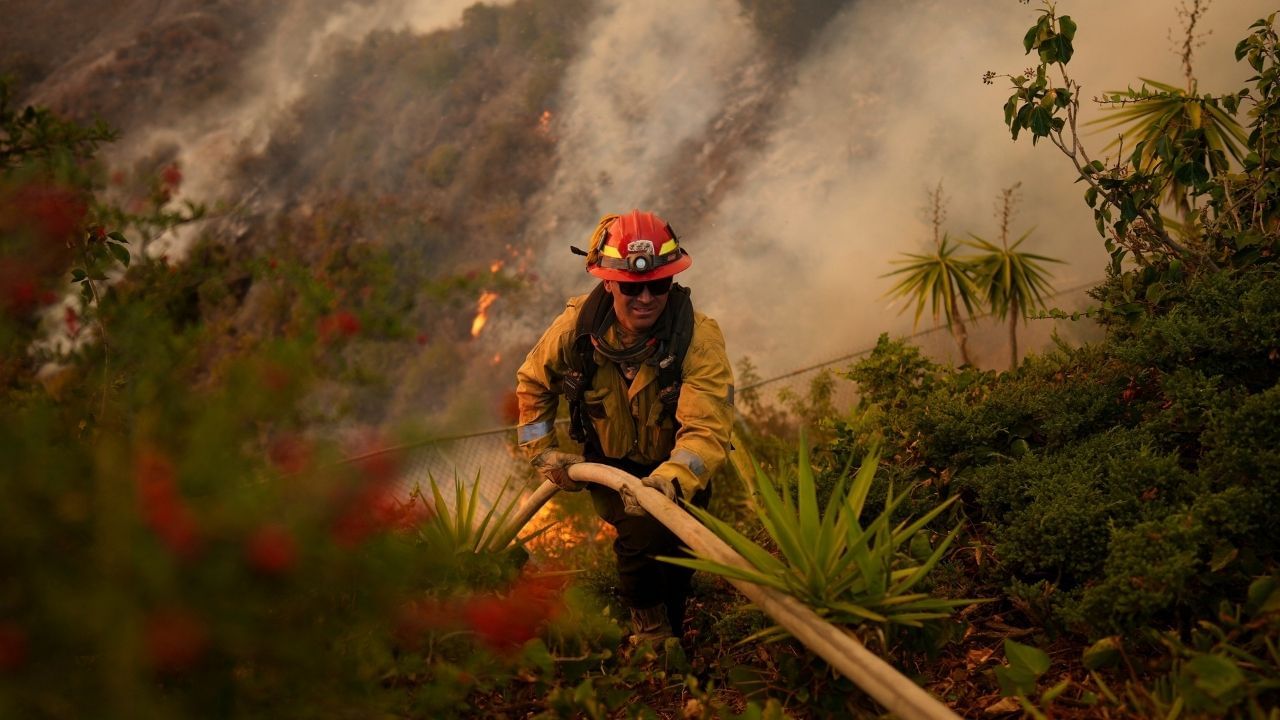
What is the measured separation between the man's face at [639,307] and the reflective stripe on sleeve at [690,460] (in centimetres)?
→ 67

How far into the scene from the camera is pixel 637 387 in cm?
423

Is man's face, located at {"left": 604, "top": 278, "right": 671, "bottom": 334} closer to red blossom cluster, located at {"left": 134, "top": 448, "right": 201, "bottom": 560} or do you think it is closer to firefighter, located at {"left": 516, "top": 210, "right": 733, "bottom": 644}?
firefighter, located at {"left": 516, "top": 210, "right": 733, "bottom": 644}

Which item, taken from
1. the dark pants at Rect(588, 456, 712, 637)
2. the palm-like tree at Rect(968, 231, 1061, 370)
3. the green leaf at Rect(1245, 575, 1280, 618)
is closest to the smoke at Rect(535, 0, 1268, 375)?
the palm-like tree at Rect(968, 231, 1061, 370)

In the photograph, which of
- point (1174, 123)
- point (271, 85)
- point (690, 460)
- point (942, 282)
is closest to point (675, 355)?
point (690, 460)

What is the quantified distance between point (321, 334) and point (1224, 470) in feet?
9.99

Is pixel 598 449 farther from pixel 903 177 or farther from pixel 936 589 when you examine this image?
pixel 903 177

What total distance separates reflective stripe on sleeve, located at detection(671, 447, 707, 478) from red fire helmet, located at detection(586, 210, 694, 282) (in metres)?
0.78

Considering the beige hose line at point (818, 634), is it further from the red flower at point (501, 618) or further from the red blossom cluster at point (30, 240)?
the red blossom cluster at point (30, 240)

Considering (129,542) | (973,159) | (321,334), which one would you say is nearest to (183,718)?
(129,542)

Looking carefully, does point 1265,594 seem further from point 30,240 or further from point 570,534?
point 570,534

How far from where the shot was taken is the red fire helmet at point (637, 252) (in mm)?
4023

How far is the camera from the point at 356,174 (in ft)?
70.0

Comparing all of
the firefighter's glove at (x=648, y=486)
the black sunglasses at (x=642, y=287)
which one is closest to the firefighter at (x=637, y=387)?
the black sunglasses at (x=642, y=287)

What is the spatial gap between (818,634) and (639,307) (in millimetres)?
1870
